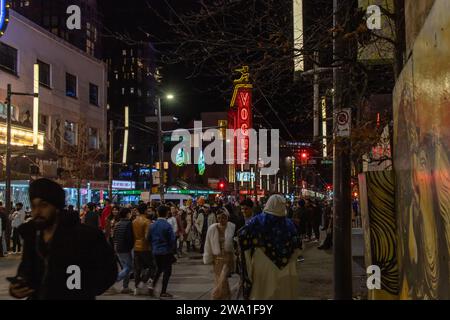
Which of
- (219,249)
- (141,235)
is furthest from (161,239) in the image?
(219,249)

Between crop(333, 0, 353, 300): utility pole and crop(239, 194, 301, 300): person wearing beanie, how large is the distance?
3.36m

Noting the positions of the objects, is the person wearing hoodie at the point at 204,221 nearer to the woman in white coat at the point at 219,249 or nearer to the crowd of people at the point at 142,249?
the crowd of people at the point at 142,249

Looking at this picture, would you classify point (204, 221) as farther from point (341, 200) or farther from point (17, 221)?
point (341, 200)

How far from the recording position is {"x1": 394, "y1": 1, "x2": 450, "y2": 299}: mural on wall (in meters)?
4.05

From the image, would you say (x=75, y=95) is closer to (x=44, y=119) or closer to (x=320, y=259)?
(x=44, y=119)

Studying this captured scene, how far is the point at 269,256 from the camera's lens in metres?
6.26

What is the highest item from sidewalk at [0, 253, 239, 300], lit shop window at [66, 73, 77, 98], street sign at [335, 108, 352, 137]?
lit shop window at [66, 73, 77, 98]

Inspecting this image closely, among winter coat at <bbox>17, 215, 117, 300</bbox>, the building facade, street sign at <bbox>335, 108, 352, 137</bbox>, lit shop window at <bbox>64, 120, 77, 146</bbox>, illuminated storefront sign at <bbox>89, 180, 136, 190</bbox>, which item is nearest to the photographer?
winter coat at <bbox>17, 215, 117, 300</bbox>

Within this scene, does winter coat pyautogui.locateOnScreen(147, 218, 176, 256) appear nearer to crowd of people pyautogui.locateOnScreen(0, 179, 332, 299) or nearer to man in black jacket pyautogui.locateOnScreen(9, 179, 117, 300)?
crowd of people pyautogui.locateOnScreen(0, 179, 332, 299)

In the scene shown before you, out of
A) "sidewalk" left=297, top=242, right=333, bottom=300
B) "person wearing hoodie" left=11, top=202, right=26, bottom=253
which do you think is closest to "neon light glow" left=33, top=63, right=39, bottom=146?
"person wearing hoodie" left=11, top=202, right=26, bottom=253

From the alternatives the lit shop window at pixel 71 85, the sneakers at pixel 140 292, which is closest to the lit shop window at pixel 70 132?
the lit shop window at pixel 71 85

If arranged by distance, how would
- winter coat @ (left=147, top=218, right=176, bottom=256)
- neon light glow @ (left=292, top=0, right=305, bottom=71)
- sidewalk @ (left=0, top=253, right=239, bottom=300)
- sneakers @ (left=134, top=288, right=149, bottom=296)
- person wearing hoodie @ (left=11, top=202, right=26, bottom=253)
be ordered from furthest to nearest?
person wearing hoodie @ (left=11, top=202, right=26, bottom=253)
sneakers @ (left=134, top=288, right=149, bottom=296)
sidewalk @ (left=0, top=253, right=239, bottom=300)
winter coat @ (left=147, top=218, right=176, bottom=256)
neon light glow @ (left=292, top=0, right=305, bottom=71)
